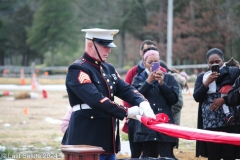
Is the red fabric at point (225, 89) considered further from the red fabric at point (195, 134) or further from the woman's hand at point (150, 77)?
the red fabric at point (195, 134)

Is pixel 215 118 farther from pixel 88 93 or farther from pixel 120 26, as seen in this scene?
pixel 120 26

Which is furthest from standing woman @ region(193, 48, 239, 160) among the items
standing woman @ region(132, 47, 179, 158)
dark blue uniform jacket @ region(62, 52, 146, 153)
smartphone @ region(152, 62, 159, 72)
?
dark blue uniform jacket @ region(62, 52, 146, 153)

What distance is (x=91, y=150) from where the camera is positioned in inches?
176

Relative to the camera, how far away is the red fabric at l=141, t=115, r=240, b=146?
4.74 m

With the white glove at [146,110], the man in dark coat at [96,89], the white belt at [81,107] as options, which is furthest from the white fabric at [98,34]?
the white glove at [146,110]

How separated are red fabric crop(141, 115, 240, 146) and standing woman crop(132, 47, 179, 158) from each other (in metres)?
2.11

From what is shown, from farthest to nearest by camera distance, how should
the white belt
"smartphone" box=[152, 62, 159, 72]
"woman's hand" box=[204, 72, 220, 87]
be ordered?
"woman's hand" box=[204, 72, 220, 87]
"smartphone" box=[152, 62, 159, 72]
the white belt

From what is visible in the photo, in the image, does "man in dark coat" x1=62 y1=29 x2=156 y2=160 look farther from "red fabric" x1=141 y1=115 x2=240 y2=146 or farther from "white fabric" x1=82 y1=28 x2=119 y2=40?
"red fabric" x1=141 y1=115 x2=240 y2=146

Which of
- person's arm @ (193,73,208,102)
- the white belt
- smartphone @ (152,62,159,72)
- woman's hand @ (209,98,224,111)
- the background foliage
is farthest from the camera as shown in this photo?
the background foliage

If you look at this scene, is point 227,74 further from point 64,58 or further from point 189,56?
point 64,58

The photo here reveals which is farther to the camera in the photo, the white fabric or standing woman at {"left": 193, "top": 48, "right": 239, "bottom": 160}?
standing woman at {"left": 193, "top": 48, "right": 239, "bottom": 160}

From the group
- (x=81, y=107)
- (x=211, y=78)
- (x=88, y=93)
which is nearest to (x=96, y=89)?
(x=88, y=93)

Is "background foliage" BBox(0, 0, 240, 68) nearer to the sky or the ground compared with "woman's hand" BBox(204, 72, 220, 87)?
nearer to the sky

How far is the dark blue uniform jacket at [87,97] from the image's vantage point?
17.3 ft
